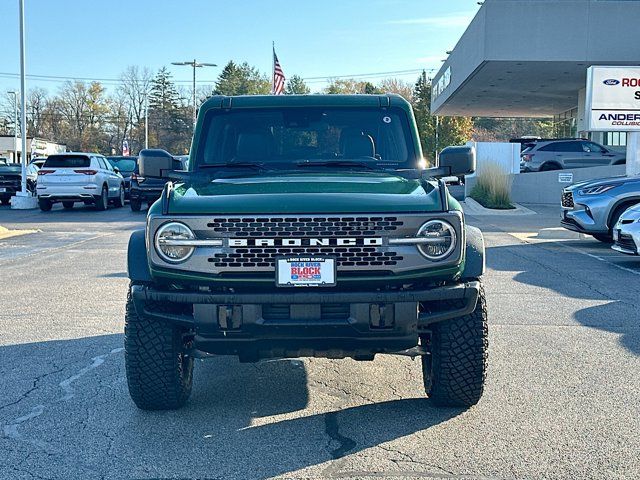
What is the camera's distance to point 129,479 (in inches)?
159

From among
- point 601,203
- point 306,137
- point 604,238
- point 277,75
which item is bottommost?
point 604,238

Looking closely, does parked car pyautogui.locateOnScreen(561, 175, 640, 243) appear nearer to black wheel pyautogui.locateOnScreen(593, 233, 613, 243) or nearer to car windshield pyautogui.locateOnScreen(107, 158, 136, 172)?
black wheel pyautogui.locateOnScreen(593, 233, 613, 243)

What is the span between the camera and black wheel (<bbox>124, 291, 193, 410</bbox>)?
4.88 m

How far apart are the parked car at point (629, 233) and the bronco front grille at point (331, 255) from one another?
26.6 ft

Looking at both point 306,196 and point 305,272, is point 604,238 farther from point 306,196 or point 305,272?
point 305,272

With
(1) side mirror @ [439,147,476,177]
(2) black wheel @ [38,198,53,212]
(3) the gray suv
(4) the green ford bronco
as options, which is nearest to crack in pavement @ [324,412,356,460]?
(4) the green ford bronco

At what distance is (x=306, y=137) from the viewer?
6070mm

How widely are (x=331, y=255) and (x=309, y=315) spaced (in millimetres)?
345

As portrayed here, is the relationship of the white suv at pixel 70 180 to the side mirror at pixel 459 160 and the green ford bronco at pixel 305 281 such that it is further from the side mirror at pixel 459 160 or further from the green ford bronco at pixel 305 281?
the green ford bronco at pixel 305 281

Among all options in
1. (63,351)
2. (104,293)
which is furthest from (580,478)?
(104,293)

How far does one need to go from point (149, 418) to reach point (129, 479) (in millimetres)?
990

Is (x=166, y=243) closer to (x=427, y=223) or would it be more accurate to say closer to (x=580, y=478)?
(x=427, y=223)

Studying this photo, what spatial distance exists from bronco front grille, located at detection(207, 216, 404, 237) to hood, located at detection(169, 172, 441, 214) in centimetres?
5

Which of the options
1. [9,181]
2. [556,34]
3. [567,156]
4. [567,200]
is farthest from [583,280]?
[9,181]
